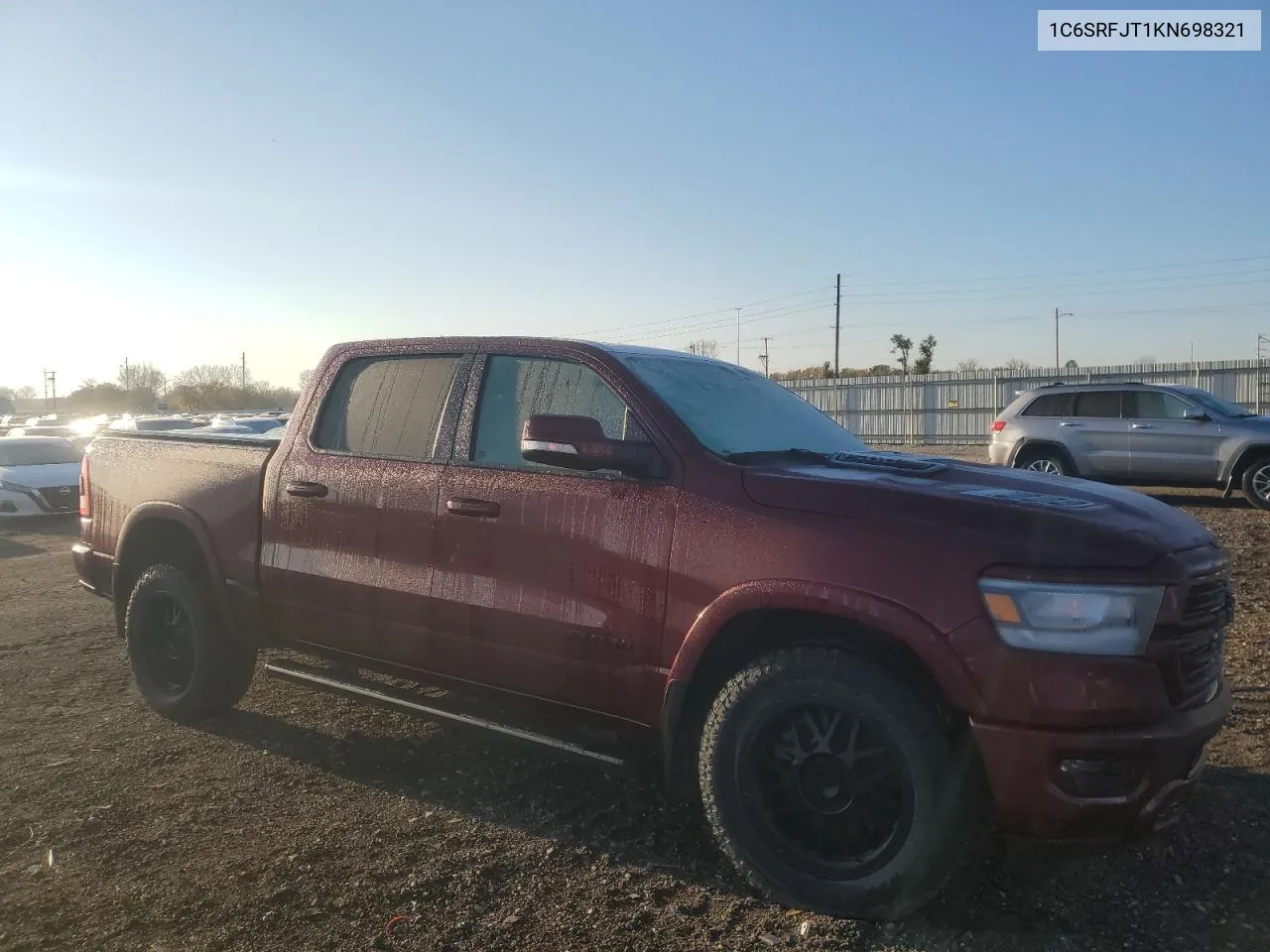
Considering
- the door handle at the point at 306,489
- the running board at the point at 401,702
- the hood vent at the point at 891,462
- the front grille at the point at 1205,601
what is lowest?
the running board at the point at 401,702

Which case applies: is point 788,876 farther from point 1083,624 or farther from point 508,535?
point 508,535

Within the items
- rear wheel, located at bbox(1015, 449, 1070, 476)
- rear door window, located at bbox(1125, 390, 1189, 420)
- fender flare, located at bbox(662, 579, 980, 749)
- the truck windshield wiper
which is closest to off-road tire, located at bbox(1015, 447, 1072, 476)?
rear wheel, located at bbox(1015, 449, 1070, 476)

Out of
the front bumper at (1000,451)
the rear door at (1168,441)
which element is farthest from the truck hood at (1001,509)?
the front bumper at (1000,451)

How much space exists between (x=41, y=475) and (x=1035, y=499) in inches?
643

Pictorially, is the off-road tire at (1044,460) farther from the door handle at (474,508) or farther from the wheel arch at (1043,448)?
the door handle at (474,508)

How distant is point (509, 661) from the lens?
3664 mm

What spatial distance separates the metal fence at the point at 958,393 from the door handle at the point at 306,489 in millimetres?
22931

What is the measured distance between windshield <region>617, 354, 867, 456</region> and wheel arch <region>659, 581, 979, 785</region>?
2.08 feet

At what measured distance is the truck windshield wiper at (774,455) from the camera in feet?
11.4

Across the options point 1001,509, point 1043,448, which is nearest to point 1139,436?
point 1043,448

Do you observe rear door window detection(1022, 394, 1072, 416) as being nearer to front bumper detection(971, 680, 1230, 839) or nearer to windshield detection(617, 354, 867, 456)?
windshield detection(617, 354, 867, 456)

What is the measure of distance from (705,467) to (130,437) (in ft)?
12.0

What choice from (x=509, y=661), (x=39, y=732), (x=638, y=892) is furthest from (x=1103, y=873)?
(x=39, y=732)

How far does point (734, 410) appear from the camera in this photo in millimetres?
3939
